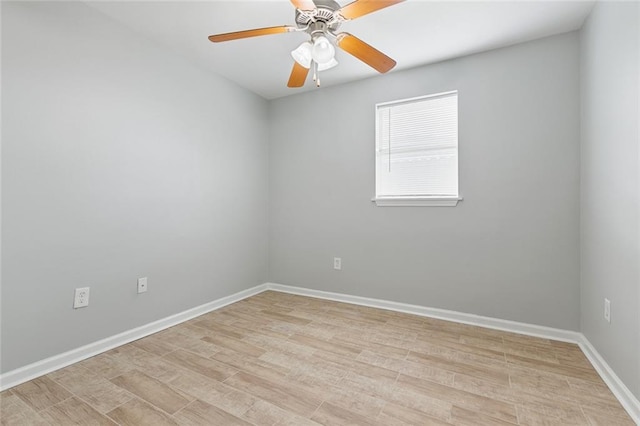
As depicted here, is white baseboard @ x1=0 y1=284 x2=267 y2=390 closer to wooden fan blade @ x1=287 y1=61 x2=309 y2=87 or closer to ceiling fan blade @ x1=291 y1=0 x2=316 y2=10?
wooden fan blade @ x1=287 y1=61 x2=309 y2=87

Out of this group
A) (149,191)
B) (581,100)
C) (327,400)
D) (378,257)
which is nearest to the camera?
(327,400)

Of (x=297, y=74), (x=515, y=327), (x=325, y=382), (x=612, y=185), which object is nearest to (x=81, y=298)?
(x=325, y=382)

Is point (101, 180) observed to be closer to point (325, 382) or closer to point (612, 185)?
point (325, 382)

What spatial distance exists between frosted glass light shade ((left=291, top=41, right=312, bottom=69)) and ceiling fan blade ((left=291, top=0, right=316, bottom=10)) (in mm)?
228

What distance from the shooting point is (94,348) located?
2012 millimetres

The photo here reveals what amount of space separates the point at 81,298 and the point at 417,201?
277 cm

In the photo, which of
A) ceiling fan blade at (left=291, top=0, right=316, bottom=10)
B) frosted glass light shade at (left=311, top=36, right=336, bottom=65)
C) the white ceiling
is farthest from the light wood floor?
the white ceiling

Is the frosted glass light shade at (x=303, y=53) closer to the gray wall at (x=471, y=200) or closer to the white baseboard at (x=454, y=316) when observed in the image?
the gray wall at (x=471, y=200)

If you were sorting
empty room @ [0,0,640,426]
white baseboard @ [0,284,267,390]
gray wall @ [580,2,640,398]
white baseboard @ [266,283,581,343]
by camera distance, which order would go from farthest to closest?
white baseboard @ [266,283,581,343], white baseboard @ [0,284,267,390], empty room @ [0,0,640,426], gray wall @ [580,2,640,398]

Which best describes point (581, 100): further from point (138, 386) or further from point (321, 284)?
point (138, 386)

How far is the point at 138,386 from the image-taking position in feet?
5.41

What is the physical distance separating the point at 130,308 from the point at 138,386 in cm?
78

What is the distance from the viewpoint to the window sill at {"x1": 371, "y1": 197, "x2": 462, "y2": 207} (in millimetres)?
2637

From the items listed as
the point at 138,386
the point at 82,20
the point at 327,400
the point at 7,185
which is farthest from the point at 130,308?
the point at 82,20
